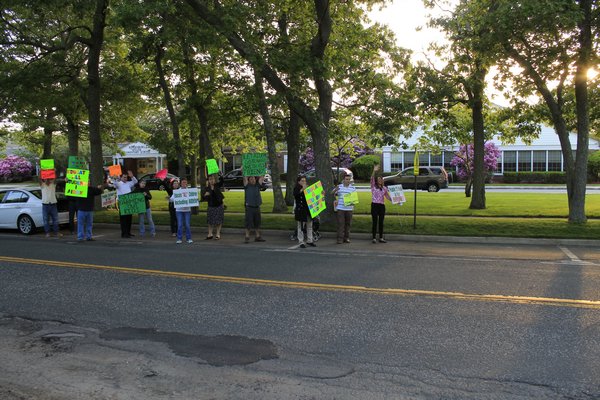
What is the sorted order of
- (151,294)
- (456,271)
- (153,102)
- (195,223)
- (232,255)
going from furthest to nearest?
(153,102)
(195,223)
(232,255)
(456,271)
(151,294)

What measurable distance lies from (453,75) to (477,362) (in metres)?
14.8

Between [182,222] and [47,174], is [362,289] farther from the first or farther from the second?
[47,174]

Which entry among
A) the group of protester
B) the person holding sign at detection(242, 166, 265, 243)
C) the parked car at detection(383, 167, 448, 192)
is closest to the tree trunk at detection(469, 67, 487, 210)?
the group of protester

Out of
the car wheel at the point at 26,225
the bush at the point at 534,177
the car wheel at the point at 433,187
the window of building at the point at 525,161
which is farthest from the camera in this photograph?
the window of building at the point at 525,161

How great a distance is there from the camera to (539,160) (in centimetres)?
4569

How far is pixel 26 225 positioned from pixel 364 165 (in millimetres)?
36310

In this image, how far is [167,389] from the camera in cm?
386

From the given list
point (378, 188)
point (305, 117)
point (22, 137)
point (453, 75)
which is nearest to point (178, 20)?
point (305, 117)

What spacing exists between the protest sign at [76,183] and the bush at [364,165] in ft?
118

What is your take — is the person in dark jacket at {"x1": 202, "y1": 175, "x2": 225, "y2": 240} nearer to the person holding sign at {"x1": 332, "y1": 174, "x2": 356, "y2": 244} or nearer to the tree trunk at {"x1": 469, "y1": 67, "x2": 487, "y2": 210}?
the person holding sign at {"x1": 332, "y1": 174, "x2": 356, "y2": 244}

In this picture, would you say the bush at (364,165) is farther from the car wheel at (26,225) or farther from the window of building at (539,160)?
the car wheel at (26,225)

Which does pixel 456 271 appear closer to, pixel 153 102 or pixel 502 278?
pixel 502 278

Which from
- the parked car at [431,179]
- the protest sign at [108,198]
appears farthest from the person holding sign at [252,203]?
the parked car at [431,179]

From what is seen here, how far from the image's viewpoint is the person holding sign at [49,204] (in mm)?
13664
